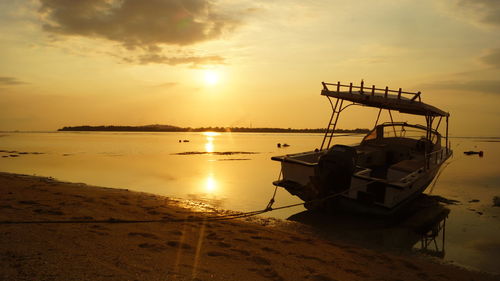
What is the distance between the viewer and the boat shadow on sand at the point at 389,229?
9211 mm

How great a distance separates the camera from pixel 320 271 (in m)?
5.95

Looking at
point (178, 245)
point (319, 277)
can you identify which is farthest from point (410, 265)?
point (178, 245)

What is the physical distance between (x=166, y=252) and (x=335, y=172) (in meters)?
7.07

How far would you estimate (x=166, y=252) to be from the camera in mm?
5969

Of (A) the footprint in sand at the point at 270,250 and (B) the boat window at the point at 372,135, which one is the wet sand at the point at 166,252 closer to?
(A) the footprint in sand at the point at 270,250

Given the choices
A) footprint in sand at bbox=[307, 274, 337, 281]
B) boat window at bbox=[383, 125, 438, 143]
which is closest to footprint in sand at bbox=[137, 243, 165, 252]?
footprint in sand at bbox=[307, 274, 337, 281]

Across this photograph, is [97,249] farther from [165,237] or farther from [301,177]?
[301,177]

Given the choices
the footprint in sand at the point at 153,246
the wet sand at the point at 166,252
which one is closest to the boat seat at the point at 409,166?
the wet sand at the point at 166,252

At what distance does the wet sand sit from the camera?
4.88m

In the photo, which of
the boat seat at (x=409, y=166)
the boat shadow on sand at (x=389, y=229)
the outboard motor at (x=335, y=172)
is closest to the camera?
Answer: the boat shadow on sand at (x=389, y=229)

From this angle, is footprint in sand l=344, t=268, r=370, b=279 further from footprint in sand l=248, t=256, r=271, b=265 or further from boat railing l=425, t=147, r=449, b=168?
boat railing l=425, t=147, r=449, b=168

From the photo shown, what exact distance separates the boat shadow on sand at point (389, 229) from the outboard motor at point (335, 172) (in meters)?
1.06

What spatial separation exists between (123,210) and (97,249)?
406cm

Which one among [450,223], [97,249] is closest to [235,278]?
[97,249]
